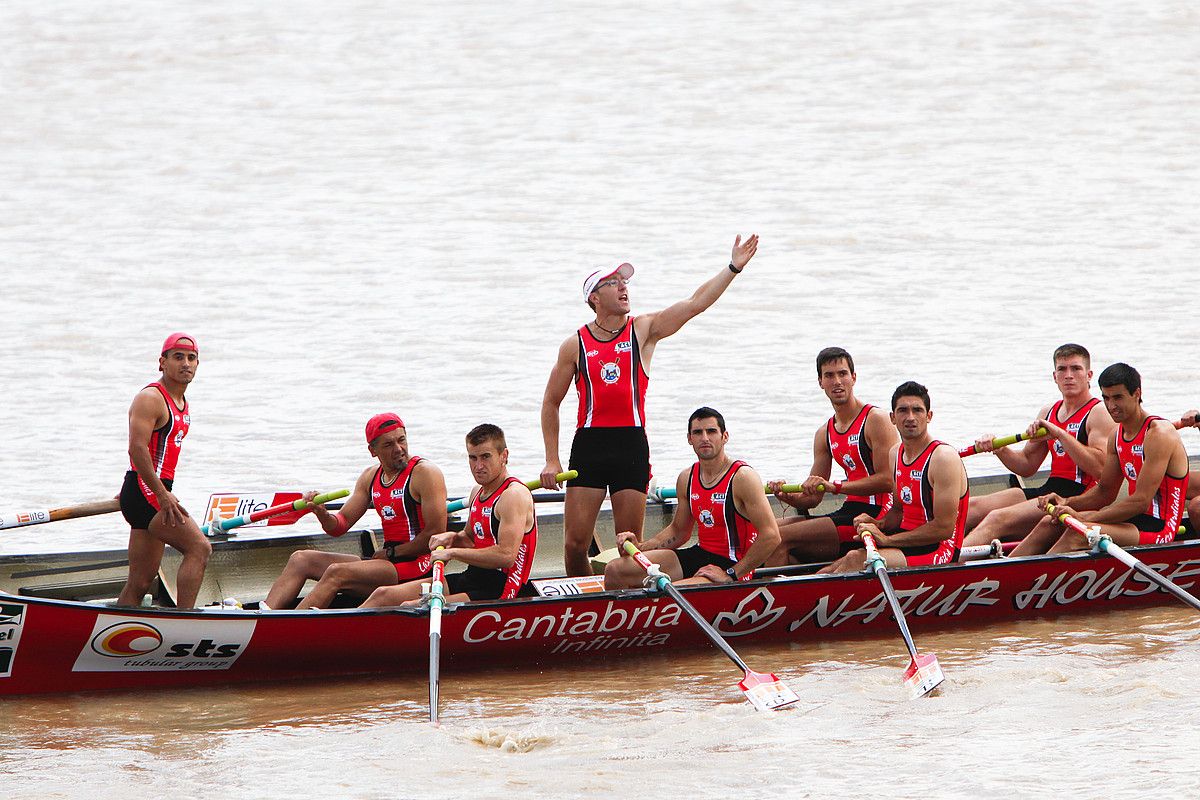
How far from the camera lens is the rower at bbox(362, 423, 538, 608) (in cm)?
830

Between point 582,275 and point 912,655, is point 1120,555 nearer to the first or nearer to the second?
point 912,655

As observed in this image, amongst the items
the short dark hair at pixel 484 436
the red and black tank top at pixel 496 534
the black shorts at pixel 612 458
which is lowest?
the red and black tank top at pixel 496 534

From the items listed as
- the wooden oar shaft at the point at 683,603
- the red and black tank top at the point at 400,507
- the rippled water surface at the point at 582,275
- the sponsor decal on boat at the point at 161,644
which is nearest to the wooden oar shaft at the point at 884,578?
the rippled water surface at the point at 582,275

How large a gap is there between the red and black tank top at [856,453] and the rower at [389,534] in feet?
8.49

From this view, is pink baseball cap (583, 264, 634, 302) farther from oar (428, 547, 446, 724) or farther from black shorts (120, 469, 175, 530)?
black shorts (120, 469, 175, 530)

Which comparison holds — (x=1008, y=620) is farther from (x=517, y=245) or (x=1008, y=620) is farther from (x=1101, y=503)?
(x=517, y=245)

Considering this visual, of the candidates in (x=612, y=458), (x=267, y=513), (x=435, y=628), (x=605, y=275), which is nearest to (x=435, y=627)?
(x=435, y=628)

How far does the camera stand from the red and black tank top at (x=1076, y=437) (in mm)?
9656

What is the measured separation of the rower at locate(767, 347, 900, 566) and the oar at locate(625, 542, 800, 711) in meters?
1.18

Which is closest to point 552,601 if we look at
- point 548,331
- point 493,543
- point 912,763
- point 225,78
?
point 493,543

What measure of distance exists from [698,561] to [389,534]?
186cm

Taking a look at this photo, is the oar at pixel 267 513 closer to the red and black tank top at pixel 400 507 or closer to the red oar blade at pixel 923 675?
the red and black tank top at pixel 400 507

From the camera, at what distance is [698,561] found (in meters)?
8.99

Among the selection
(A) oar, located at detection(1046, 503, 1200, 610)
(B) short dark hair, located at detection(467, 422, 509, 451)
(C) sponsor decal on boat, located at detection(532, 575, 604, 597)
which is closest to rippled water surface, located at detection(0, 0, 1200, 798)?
(A) oar, located at detection(1046, 503, 1200, 610)
